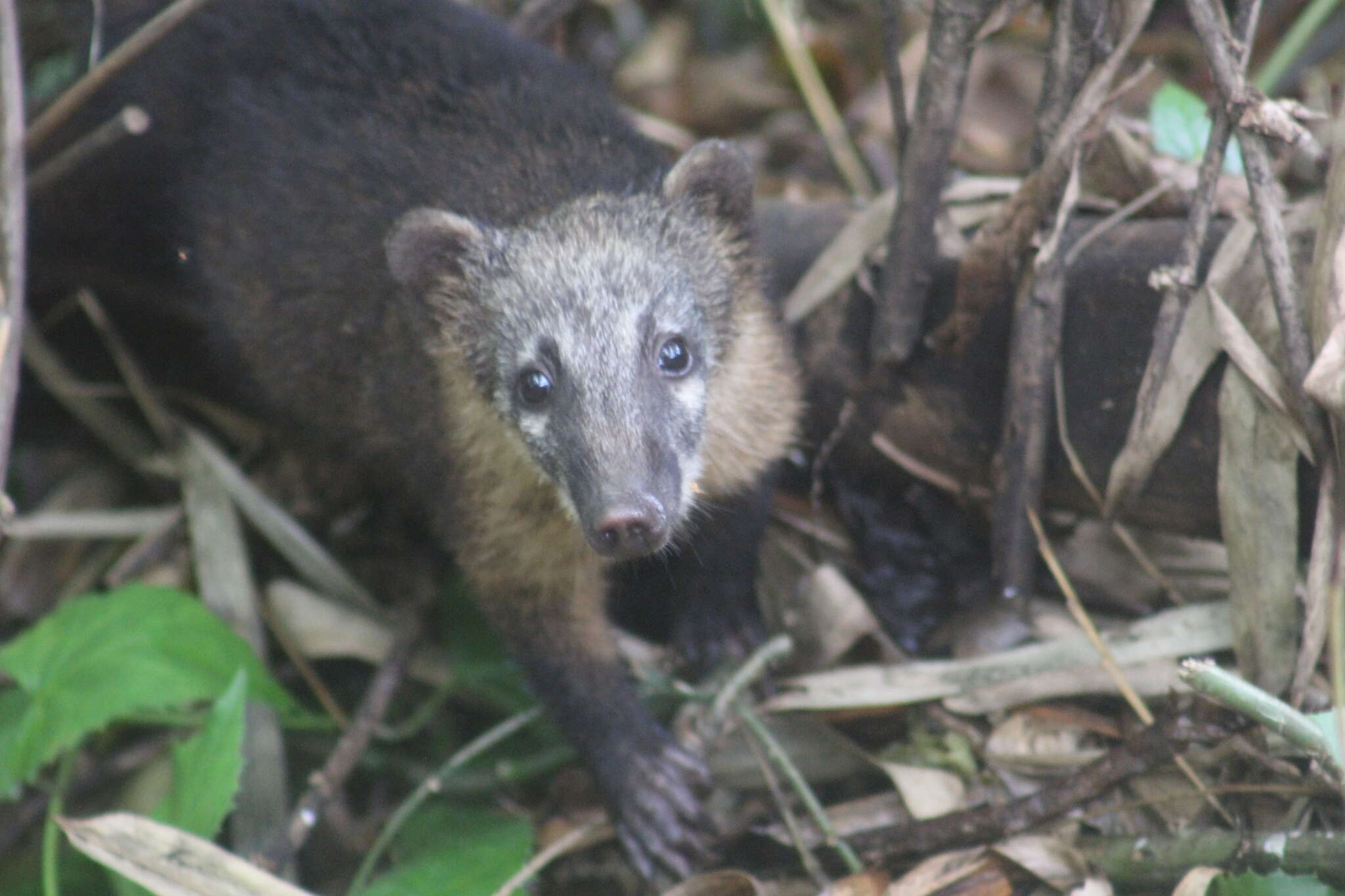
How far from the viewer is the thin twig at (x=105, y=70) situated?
3.45 metres

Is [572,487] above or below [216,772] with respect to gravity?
above

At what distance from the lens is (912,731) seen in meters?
3.37

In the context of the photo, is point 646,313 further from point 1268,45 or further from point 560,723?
point 1268,45

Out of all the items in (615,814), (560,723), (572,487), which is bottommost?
(615,814)

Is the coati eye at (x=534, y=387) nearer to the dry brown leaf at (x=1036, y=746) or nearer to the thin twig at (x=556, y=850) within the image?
the thin twig at (x=556, y=850)

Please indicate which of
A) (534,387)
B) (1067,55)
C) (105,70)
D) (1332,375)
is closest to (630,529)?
(534,387)

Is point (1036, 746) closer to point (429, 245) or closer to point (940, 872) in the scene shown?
point (940, 872)

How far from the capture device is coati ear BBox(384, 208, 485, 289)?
10.4 ft

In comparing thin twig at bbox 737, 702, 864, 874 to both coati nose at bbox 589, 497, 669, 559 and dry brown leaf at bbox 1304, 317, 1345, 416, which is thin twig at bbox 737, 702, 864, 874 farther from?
dry brown leaf at bbox 1304, 317, 1345, 416

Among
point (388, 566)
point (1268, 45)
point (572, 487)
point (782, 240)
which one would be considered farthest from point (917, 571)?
point (1268, 45)

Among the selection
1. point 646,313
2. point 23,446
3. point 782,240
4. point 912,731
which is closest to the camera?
point 646,313

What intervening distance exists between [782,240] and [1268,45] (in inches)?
86.1

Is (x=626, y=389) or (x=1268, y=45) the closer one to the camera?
(x=626, y=389)

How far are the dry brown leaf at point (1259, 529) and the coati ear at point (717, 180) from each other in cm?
125
